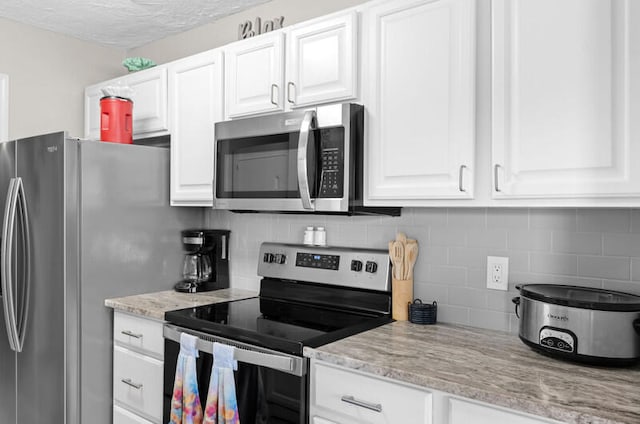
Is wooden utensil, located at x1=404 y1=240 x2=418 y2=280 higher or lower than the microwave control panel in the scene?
lower

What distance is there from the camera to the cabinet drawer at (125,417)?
7.30 ft

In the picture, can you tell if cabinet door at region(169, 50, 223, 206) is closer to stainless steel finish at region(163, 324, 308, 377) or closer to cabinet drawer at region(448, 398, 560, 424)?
stainless steel finish at region(163, 324, 308, 377)

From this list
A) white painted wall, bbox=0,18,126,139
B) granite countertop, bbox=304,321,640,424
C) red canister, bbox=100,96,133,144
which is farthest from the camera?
white painted wall, bbox=0,18,126,139

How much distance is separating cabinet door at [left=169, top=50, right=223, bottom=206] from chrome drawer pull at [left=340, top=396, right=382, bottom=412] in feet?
4.18

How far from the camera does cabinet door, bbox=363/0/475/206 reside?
1618 millimetres

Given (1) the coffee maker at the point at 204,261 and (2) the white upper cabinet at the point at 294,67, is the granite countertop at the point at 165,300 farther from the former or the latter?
(2) the white upper cabinet at the point at 294,67

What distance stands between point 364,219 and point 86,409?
1590 millimetres

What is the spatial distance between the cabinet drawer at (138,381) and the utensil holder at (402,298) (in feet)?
3.52

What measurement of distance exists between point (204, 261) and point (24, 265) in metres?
0.88

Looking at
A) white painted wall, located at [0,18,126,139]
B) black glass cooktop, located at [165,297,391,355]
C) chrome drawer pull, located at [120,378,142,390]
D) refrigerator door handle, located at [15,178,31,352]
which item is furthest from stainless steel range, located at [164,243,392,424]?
white painted wall, located at [0,18,126,139]

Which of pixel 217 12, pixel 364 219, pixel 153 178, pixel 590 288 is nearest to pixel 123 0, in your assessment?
pixel 217 12

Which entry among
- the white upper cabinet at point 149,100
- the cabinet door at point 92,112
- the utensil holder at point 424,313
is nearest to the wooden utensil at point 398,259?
the utensil holder at point 424,313

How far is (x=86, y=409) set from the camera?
2.28 meters

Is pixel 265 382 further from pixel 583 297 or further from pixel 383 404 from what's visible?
pixel 583 297
